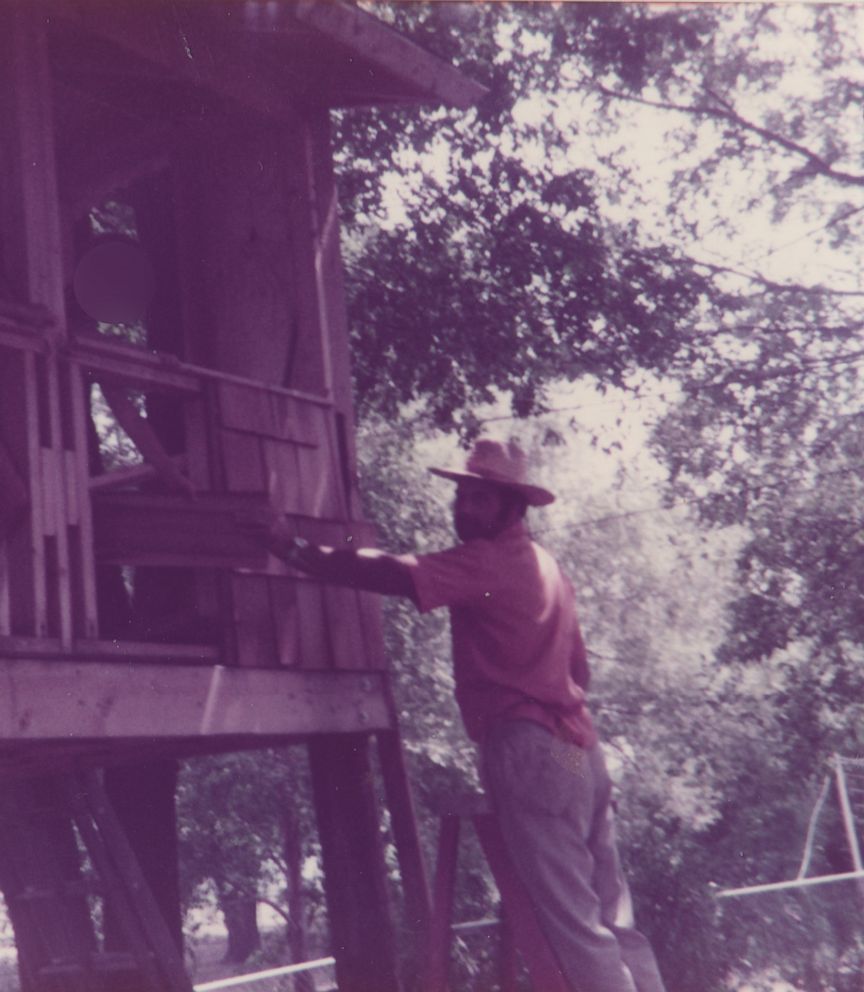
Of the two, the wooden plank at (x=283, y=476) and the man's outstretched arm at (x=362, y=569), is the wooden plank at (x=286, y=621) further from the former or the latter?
the man's outstretched arm at (x=362, y=569)

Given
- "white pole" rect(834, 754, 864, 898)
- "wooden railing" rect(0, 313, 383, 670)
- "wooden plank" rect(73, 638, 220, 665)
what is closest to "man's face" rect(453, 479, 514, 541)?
"wooden railing" rect(0, 313, 383, 670)

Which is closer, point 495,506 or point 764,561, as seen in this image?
point 495,506

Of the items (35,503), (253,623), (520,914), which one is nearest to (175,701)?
(253,623)

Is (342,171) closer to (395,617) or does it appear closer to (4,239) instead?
(4,239)

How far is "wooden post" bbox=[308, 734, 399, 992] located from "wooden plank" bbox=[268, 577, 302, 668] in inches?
33.8

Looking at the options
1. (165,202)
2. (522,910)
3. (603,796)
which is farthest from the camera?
(165,202)

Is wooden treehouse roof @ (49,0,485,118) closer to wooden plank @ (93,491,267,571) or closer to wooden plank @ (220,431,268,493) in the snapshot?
wooden plank @ (220,431,268,493)

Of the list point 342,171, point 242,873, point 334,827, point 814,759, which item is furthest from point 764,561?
point 334,827

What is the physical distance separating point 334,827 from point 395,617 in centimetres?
1486

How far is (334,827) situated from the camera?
769 centimetres

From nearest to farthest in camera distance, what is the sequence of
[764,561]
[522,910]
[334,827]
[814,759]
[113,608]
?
[522,910] < [334,827] < [113,608] < [764,561] < [814,759]

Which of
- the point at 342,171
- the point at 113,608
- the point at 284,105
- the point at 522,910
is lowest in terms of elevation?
the point at 522,910

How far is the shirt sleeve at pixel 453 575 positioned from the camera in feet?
16.7

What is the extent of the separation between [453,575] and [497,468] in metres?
0.43
